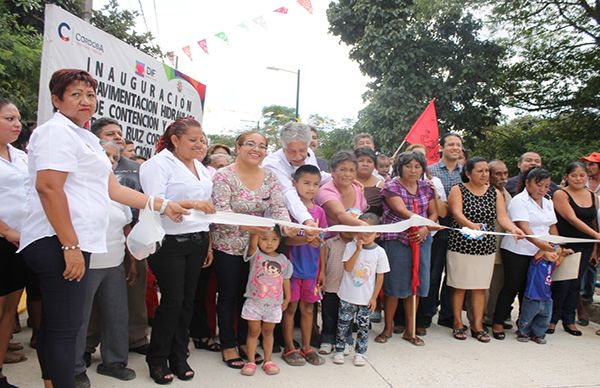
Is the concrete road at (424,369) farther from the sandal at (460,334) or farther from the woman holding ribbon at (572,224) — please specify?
the woman holding ribbon at (572,224)

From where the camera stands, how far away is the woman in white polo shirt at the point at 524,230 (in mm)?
4852

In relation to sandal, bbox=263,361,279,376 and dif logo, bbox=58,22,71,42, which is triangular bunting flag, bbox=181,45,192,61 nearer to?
dif logo, bbox=58,22,71,42

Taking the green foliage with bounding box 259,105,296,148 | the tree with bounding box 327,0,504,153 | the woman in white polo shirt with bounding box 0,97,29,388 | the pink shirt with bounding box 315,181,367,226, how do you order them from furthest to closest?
1. the green foliage with bounding box 259,105,296,148
2. the tree with bounding box 327,0,504,153
3. the pink shirt with bounding box 315,181,367,226
4. the woman in white polo shirt with bounding box 0,97,29,388

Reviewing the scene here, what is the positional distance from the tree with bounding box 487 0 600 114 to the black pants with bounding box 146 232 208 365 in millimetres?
11742

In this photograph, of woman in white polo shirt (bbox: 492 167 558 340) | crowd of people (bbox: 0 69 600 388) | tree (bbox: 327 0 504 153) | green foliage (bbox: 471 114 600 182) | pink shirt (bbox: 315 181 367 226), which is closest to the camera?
crowd of people (bbox: 0 69 600 388)

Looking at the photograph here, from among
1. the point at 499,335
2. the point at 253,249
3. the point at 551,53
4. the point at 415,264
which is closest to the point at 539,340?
the point at 499,335

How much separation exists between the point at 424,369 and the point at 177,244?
2.24 metres

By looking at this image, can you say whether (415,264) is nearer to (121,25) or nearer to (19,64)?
(19,64)

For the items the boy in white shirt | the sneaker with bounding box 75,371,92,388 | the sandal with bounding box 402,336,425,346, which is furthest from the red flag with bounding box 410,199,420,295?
the sneaker with bounding box 75,371,92,388

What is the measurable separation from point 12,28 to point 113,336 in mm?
5074

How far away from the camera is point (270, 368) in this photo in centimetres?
365

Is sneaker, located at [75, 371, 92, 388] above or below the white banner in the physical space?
below

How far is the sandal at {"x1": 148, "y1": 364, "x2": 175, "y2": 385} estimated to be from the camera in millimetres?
3344

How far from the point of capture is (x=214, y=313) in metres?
4.38
